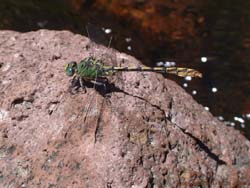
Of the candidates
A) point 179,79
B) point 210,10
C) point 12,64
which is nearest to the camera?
point 12,64

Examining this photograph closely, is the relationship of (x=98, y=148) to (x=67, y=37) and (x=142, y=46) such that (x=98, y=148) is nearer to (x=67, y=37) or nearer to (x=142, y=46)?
(x=67, y=37)

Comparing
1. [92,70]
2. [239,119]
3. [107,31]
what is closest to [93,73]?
[92,70]

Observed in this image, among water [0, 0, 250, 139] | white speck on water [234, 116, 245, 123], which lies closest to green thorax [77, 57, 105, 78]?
water [0, 0, 250, 139]

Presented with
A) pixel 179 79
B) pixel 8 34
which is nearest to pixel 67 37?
pixel 8 34

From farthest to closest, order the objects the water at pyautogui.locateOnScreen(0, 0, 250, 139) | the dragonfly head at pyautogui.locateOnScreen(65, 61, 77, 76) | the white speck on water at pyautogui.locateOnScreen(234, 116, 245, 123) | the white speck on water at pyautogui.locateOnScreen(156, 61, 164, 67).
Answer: the white speck on water at pyautogui.locateOnScreen(156, 61, 164, 67) → the water at pyautogui.locateOnScreen(0, 0, 250, 139) → the white speck on water at pyautogui.locateOnScreen(234, 116, 245, 123) → the dragonfly head at pyautogui.locateOnScreen(65, 61, 77, 76)

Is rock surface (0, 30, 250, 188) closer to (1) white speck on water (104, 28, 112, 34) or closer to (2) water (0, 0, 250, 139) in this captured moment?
(2) water (0, 0, 250, 139)

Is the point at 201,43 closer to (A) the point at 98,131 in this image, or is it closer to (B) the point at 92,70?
(B) the point at 92,70
